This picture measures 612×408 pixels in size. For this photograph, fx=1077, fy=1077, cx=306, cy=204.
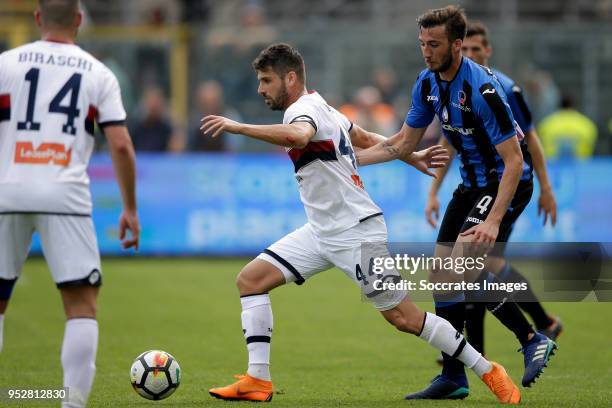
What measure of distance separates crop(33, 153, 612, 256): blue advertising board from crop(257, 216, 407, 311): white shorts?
953cm

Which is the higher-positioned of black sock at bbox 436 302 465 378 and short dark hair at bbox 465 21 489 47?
short dark hair at bbox 465 21 489 47

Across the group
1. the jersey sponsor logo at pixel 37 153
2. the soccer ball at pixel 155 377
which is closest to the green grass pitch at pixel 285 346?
the soccer ball at pixel 155 377

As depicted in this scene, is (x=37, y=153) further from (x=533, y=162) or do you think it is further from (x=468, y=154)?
(x=533, y=162)

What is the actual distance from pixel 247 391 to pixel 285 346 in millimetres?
2848

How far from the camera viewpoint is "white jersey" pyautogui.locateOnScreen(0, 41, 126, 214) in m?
5.75

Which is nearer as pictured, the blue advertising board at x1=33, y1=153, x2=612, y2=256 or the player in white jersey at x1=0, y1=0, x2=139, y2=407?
the player in white jersey at x1=0, y1=0, x2=139, y2=407

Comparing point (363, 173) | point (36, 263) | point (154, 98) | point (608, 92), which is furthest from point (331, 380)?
point (608, 92)

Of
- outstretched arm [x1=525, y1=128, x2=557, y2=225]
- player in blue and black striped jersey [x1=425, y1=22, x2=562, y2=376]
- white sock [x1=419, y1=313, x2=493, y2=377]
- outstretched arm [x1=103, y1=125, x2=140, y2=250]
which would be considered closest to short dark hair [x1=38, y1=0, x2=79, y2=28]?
outstretched arm [x1=103, y1=125, x2=140, y2=250]

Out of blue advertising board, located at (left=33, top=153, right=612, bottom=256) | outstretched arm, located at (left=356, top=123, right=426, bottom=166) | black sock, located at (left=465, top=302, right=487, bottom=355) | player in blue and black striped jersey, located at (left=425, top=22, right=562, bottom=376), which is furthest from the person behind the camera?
blue advertising board, located at (left=33, top=153, right=612, bottom=256)

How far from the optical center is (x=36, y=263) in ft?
56.9

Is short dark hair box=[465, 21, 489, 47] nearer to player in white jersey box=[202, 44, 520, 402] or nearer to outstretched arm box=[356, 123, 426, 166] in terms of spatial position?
outstretched arm box=[356, 123, 426, 166]

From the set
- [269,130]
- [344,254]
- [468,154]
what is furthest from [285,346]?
[269,130]

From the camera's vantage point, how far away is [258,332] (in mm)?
7230

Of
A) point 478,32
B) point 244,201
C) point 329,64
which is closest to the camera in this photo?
point 478,32
